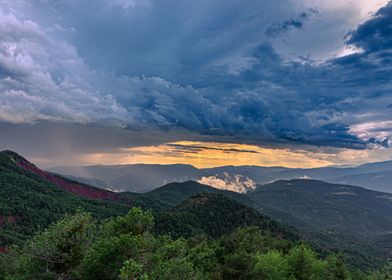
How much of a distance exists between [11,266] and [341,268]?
79.6m

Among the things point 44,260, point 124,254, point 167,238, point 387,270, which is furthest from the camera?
point 387,270

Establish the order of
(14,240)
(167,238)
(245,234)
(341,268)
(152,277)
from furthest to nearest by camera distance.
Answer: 1. (14,240)
2. (245,234)
3. (341,268)
4. (167,238)
5. (152,277)

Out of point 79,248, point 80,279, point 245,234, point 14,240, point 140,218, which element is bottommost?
point 14,240

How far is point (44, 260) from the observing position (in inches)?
1879

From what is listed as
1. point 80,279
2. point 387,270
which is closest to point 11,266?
point 80,279

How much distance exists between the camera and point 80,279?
149 ft

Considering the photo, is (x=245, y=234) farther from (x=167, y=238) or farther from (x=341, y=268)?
(x=167, y=238)

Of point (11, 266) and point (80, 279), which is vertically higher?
point (80, 279)

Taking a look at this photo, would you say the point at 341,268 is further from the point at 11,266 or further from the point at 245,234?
the point at 11,266

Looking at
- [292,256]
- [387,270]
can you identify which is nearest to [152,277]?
[387,270]

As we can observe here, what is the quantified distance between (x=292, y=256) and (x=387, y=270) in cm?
2566

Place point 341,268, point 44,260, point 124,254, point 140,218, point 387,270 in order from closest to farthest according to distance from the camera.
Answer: point 124,254
point 44,260
point 140,218
point 387,270
point 341,268

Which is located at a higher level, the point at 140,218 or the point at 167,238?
the point at 140,218

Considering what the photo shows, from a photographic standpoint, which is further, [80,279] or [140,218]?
[140,218]
